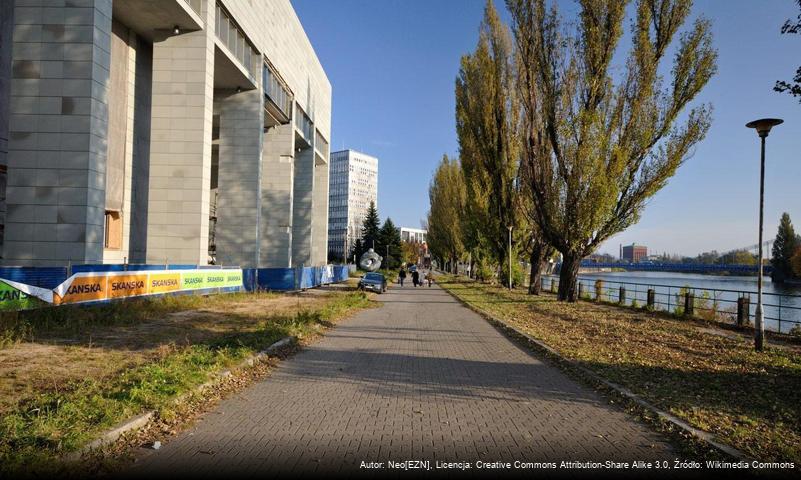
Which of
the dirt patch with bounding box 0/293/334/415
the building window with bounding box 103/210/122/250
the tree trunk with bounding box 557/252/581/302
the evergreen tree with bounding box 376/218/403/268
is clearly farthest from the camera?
the evergreen tree with bounding box 376/218/403/268

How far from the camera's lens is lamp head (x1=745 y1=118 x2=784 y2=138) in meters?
11.6

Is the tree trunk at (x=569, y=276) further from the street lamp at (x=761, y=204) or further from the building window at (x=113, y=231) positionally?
the building window at (x=113, y=231)

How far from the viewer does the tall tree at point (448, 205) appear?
54594 mm

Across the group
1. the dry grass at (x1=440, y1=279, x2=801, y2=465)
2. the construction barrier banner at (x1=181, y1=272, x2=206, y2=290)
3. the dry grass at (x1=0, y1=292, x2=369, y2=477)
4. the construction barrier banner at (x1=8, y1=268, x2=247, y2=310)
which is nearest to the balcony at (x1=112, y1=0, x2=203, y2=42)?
the construction barrier banner at (x1=8, y1=268, x2=247, y2=310)

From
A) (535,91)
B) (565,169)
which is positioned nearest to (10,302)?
(565,169)

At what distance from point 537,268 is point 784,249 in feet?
111

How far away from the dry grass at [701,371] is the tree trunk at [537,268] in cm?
1396

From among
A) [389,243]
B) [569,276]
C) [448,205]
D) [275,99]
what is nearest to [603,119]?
[569,276]

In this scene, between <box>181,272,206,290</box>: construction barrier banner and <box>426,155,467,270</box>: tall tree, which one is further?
<box>426,155,467,270</box>: tall tree

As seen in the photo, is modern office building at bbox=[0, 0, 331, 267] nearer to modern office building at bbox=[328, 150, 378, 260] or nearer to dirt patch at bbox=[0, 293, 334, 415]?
dirt patch at bbox=[0, 293, 334, 415]

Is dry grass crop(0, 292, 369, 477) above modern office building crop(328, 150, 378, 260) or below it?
below

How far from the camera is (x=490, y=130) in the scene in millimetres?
33906

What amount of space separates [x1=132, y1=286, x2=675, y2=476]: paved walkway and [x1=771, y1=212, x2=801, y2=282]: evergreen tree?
48.5m

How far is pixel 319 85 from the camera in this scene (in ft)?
172
